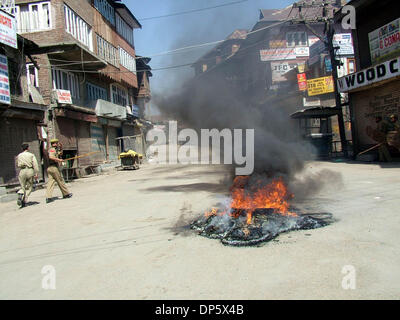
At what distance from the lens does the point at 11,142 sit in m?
10.9

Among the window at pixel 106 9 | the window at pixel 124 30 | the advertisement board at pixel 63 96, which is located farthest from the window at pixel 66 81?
the window at pixel 124 30

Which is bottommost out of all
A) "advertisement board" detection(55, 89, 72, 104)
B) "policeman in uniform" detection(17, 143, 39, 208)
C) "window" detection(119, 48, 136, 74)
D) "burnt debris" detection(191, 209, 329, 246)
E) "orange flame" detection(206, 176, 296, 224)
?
"burnt debris" detection(191, 209, 329, 246)

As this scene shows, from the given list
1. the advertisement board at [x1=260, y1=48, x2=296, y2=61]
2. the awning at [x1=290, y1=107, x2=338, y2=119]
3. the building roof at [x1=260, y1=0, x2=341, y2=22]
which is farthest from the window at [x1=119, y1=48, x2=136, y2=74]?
the building roof at [x1=260, y1=0, x2=341, y2=22]

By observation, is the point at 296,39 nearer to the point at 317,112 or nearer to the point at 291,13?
the point at 291,13

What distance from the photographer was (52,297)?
2.73 meters

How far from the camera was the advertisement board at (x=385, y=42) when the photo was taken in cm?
1181

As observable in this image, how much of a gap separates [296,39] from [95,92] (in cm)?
2262

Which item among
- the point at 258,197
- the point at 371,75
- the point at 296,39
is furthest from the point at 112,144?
the point at 296,39

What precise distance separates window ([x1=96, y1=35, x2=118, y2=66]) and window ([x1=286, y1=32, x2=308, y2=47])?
1860cm

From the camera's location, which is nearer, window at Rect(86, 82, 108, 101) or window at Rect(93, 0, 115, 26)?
window at Rect(86, 82, 108, 101)

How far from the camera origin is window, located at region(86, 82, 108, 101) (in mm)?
19634

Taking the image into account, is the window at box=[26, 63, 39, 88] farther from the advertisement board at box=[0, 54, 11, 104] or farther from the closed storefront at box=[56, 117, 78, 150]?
the advertisement board at box=[0, 54, 11, 104]
